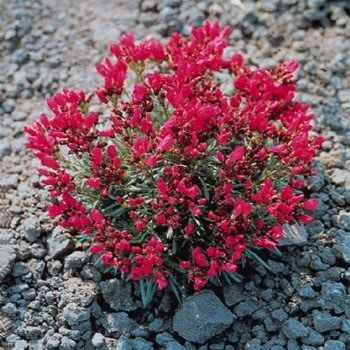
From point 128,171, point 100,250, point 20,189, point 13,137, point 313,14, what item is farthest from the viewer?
point 313,14

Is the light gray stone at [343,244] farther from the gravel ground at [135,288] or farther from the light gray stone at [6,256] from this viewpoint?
the light gray stone at [6,256]

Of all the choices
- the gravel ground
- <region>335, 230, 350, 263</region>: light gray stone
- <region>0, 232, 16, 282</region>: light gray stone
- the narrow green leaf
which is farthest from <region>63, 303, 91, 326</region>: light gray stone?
<region>335, 230, 350, 263</region>: light gray stone

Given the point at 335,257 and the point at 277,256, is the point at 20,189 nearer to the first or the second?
the point at 277,256

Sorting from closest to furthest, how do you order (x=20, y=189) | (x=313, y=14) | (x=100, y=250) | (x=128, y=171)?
(x=100, y=250), (x=128, y=171), (x=20, y=189), (x=313, y=14)

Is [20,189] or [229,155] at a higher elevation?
[229,155]

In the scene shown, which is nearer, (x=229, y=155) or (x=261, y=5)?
(x=229, y=155)

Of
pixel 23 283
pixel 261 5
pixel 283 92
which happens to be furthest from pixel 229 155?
pixel 261 5

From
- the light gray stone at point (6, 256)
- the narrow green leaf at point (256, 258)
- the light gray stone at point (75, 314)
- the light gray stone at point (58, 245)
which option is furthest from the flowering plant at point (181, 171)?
the light gray stone at point (6, 256)
